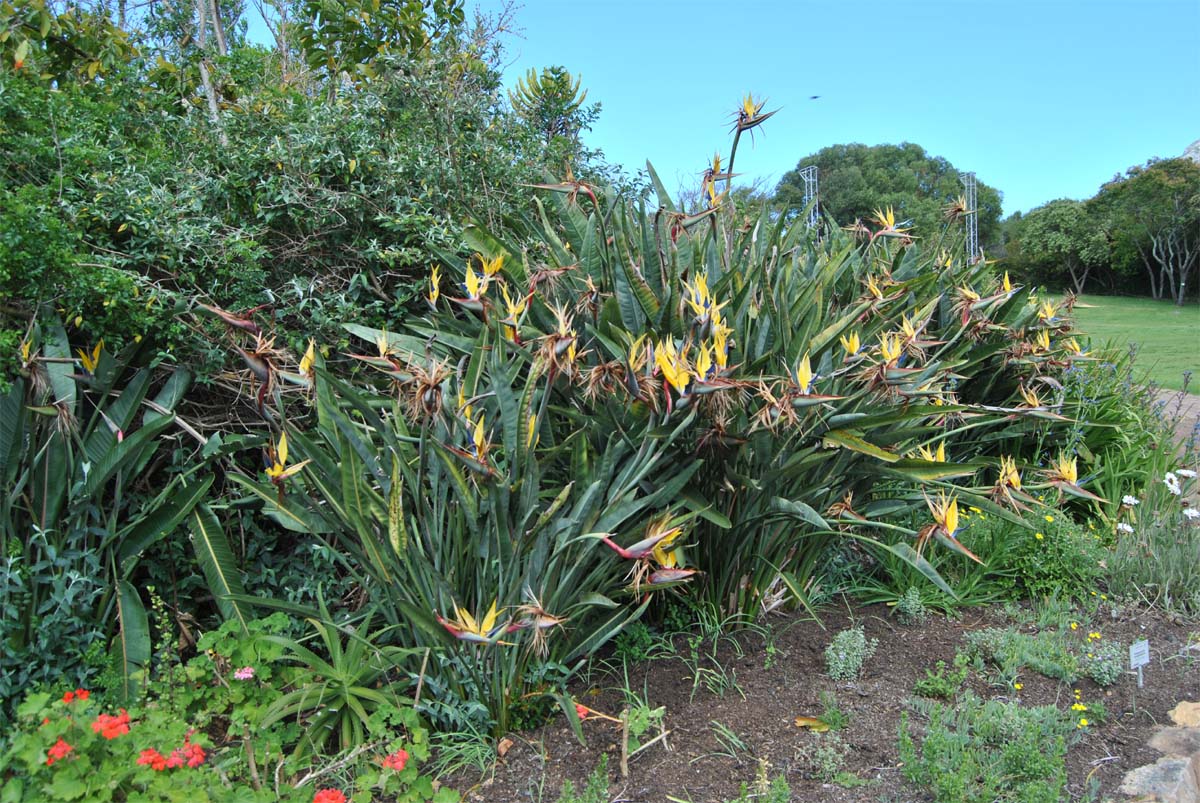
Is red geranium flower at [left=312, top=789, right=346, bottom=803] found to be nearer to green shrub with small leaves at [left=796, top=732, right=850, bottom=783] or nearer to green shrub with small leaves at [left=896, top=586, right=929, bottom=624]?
green shrub with small leaves at [left=796, top=732, right=850, bottom=783]

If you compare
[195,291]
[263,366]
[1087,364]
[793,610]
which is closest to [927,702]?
[793,610]

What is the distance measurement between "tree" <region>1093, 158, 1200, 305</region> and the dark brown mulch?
1249 inches

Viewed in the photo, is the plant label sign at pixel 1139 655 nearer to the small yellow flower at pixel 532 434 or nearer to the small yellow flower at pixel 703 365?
the small yellow flower at pixel 703 365

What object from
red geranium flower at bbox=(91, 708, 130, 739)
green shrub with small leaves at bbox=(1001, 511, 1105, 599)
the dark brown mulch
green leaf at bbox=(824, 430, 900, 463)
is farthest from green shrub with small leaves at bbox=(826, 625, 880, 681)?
red geranium flower at bbox=(91, 708, 130, 739)

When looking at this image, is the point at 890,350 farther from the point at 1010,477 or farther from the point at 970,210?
the point at 970,210

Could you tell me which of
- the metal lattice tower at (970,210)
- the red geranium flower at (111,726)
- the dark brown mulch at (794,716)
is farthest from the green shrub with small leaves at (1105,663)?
the red geranium flower at (111,726)

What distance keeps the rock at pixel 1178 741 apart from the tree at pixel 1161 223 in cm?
3195

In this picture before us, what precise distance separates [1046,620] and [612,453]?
2.06 metres

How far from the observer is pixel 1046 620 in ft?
11.5

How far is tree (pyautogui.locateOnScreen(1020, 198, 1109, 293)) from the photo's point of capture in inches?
1270

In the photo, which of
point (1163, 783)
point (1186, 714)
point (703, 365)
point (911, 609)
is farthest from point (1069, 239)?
point (703, 365)

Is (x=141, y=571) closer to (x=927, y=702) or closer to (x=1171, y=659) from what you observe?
(x=927, y=702)

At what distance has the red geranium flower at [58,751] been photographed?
2098 millimetres

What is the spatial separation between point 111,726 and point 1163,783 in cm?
285
